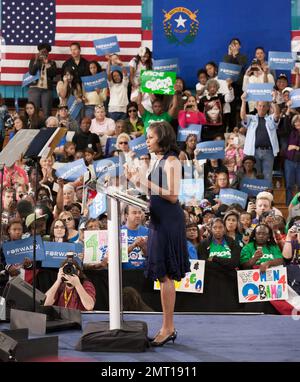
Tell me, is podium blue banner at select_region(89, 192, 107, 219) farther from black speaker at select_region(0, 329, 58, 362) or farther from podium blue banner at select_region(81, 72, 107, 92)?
podium blue banner at select_region(81, 72, 107, 92)

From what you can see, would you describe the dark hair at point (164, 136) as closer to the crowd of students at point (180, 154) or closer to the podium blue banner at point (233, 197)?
the crowd of students at point (180, 154)

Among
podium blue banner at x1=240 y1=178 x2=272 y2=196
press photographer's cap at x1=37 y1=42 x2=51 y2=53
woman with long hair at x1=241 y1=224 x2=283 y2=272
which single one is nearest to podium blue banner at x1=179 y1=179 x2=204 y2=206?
podium blue banner at x1=240 y1=178 x2=272 y2=196

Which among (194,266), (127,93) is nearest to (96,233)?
(194,266)

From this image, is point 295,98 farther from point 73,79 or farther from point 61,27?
point 61,27

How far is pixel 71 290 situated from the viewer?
309 inches

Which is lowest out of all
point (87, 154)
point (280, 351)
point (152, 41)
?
point (280, 351)

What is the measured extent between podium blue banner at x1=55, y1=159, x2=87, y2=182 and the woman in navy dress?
186 inches

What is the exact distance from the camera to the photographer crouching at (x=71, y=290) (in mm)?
7613

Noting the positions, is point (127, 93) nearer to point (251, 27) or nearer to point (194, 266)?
point (251, 27)

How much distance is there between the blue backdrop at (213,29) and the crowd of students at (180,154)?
0.63 m

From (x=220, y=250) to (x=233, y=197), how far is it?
2.10 m

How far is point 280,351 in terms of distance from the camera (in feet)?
19.8

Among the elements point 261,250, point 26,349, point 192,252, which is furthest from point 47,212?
point 26,349

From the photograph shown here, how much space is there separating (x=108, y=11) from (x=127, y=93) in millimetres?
2033
